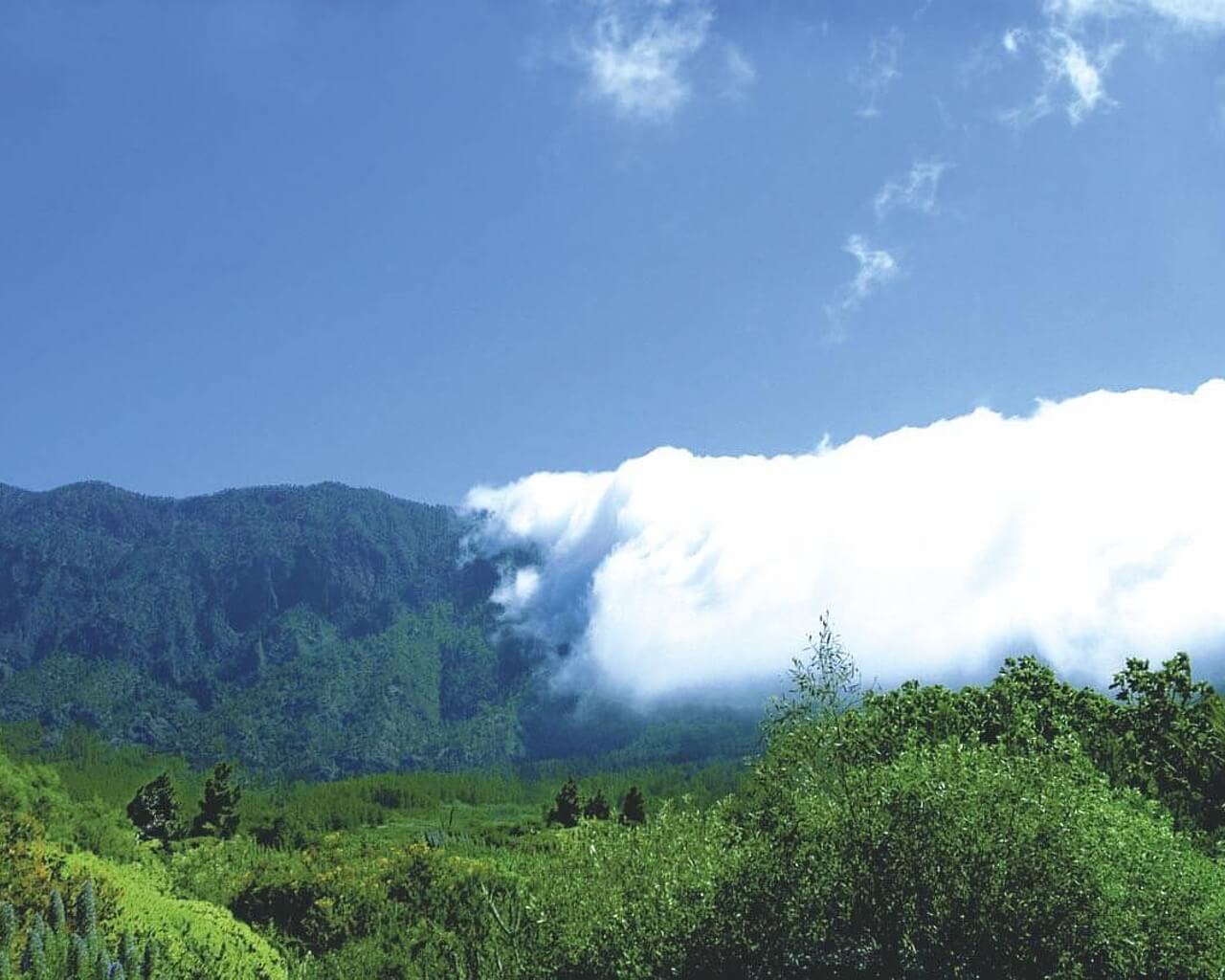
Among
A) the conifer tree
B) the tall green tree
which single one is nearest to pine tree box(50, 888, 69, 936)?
the conifer tree

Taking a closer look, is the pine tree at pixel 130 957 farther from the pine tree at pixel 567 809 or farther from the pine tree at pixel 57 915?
the pine tree at pixel 567 809

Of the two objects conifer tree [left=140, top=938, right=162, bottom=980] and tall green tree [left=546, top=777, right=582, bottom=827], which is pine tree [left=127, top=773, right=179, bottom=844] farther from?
conifer tree [left=140, top=938, right=162, bottom=980]

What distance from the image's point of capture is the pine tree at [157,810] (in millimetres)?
85500

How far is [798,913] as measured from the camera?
21.6 meters

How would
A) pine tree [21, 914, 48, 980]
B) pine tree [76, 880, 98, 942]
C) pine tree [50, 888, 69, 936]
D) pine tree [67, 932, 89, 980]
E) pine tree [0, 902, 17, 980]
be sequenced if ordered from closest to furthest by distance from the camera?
pine tree [21, 914, 48, 980]
pine tree [67, 932, 89, 980]
pine tree [0, 902, 17, 980]
pine tree [50, 888, 69, 936]
pine tree [76, 880, 98, 942]

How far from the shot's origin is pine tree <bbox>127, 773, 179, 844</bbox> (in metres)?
85.5

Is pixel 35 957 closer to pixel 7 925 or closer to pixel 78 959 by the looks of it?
pixel 78 959

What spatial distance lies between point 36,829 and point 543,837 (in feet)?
186

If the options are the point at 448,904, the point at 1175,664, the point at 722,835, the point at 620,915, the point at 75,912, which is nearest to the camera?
the point at 75,912

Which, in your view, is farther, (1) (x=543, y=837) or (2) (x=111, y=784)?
(2) (x=111, y=784)

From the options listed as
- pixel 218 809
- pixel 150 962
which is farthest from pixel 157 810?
pixel 150 962

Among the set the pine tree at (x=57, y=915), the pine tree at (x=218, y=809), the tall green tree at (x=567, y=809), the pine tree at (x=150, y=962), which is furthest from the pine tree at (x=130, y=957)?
the tall green tree at (x=567, y=809)

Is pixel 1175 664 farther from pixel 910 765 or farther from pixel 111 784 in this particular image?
pixel 111 784

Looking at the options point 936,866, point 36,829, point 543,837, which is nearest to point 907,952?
point 936,866
